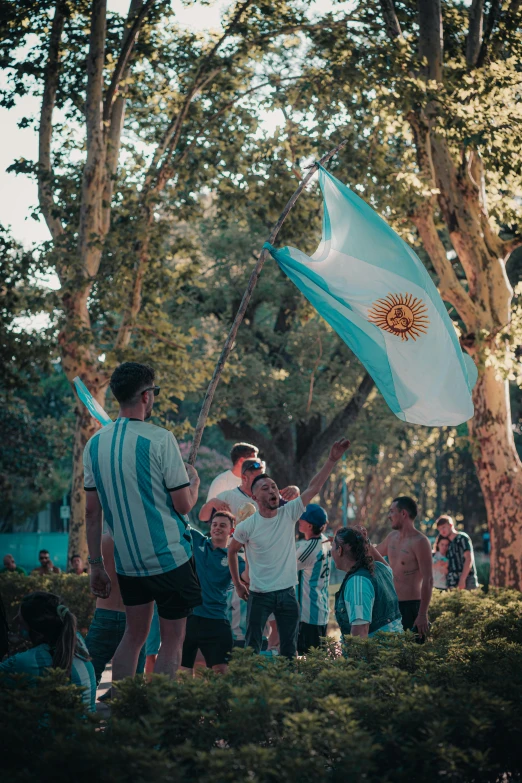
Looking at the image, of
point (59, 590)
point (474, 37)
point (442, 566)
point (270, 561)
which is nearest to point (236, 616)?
point (270, 561)

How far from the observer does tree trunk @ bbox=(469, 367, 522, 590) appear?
13977 mm

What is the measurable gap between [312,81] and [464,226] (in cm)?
415

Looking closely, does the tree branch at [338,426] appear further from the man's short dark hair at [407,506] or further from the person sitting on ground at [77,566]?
the man's short dark hair at [407,506]

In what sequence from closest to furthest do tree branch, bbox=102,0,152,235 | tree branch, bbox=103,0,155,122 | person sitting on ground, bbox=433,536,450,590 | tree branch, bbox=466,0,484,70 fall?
person sitting on ground, bbox=433,536,450,590 < tree branch, bbox=466,0,484,70 < tree branch, bbox=103,0,155,122 < tree branch, bbox=102,0,152,235

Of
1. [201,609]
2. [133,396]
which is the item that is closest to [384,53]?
[201,609]

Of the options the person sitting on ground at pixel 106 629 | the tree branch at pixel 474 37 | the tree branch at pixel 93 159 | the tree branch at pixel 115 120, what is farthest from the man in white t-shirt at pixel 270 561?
the tree branch at pixel 115 120

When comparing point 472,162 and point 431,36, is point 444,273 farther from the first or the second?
point 431,36

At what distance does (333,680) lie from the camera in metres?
4.57

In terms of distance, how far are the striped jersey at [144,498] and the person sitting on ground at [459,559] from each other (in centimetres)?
873

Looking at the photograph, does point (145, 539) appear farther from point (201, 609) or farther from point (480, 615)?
point (480, 615)

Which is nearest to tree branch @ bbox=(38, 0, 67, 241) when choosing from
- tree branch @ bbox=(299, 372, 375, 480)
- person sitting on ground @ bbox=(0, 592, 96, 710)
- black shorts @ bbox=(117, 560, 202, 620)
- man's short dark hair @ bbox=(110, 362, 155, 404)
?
man's short dark hair @ bbox=(110, 362, 155, 404)

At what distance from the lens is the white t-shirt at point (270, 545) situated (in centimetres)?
781

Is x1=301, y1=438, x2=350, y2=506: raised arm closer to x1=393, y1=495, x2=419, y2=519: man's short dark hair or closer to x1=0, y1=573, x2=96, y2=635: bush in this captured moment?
x1=393, y1=495, x2=419, y2=519: man's short dark hair

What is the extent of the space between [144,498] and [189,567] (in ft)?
1.46
